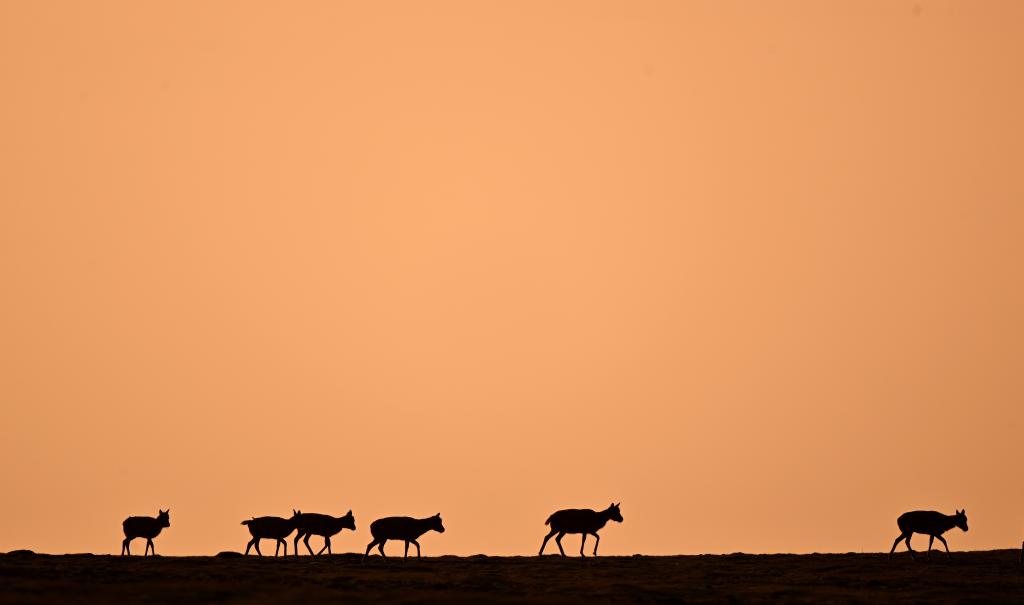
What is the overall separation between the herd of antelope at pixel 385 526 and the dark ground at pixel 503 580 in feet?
6.31

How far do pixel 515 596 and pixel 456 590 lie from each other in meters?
1.83

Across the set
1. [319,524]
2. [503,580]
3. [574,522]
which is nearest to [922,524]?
[574,522]

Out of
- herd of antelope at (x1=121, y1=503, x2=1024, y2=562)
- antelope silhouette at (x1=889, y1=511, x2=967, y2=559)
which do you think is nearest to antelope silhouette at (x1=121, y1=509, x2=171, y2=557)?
herd of antelope at (x1=121, y1=503, x2=1024, y2=562)

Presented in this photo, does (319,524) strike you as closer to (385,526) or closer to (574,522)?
(385,526)

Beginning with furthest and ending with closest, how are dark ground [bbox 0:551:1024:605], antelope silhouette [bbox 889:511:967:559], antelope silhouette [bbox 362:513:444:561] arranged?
antelope silhouette [bbox 889:511:967:559] < antelope silhouette [bbox 362:513:444:561] < dark ground [bbox 0:551:1024:605]

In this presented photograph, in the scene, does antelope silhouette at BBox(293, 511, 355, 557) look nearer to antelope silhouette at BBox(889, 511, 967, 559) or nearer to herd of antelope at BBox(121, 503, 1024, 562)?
herd of antelope at BBox(121, 503, 1024, 562)

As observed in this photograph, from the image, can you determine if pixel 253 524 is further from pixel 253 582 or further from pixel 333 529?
pixel 253 582

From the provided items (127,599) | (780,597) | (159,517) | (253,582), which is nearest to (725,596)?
(780,597)

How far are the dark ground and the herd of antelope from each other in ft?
6.31

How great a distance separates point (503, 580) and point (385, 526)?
974 cm

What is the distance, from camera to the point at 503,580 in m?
40.1

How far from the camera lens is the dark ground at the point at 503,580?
34.4 m

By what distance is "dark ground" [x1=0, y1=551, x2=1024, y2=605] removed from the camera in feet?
113

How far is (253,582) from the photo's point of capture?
3694cm
